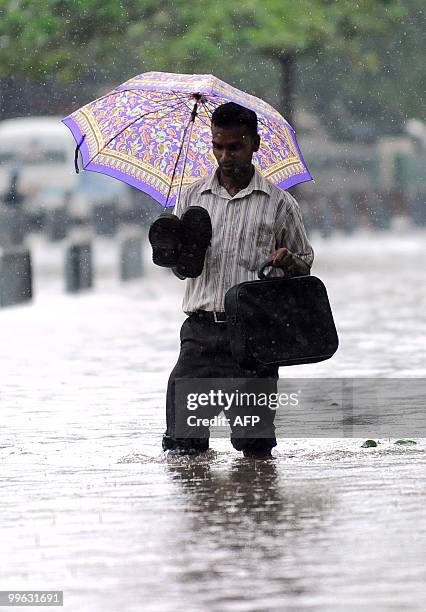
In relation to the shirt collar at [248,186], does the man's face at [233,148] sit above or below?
above

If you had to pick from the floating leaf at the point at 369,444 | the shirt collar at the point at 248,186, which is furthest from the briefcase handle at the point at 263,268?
the floating leaf at the point at 369,444

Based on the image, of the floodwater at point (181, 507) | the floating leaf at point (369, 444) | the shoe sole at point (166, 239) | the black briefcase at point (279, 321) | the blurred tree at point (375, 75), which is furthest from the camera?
the blurred tree at point (375, 75)

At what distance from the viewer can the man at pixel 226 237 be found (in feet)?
24.9

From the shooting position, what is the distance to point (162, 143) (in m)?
8.41

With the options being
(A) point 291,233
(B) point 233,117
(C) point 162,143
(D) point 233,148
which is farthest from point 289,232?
(C) point 162,143

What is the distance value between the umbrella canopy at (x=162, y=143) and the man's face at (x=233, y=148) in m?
0.58

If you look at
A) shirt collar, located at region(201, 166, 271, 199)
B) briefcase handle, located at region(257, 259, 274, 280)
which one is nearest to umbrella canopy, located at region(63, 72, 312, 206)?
shirt collar, located at region(201, 166, 271, 199)

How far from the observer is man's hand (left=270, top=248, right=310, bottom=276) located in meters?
7.50

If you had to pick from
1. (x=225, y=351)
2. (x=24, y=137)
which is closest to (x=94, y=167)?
(x=225, y=351)

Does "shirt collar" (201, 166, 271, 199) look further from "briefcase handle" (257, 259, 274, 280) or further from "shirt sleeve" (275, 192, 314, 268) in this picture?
"briefcase handle" (257, 259, 274, 280)

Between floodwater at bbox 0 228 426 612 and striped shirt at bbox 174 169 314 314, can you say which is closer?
floodwater at bbox 0 228 426 612

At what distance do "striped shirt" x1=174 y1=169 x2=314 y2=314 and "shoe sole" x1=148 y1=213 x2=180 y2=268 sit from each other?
0.20m

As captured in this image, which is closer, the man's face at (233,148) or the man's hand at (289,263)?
the man's hand at (289,263)

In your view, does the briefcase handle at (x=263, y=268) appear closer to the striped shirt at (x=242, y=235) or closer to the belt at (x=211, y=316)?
the striped shirt at (x=242, y=235)
